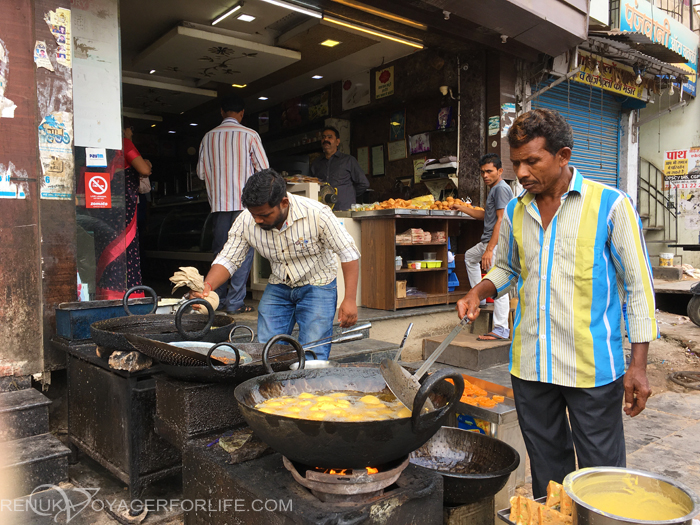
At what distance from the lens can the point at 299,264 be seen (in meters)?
3.92

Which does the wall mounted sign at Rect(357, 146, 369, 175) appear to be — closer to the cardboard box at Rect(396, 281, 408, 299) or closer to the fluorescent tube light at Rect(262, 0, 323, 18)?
the cardboard box at Rect(396, 281, 408, 299)

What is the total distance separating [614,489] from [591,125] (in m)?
10.7

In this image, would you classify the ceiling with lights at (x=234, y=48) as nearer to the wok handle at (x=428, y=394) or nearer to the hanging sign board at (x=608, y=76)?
the hanging sign board at (x=608, y=76)

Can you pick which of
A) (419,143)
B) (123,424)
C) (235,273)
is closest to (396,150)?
(419,143)

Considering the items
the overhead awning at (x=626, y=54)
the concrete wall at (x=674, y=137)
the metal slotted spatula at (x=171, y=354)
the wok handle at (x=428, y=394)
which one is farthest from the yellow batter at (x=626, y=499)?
the concrete wall at (x=674, y=137)

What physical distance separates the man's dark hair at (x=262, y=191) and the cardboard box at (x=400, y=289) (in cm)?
395

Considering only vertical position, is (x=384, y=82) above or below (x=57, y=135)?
above

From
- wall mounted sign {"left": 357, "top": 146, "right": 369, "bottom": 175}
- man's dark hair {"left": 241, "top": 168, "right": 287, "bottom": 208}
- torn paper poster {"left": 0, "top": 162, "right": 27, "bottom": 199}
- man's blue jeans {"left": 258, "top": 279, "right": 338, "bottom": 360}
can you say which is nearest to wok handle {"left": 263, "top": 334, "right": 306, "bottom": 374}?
man's dark hair {"left": 241, "top": 168, "right": 287, "bottom": 208}

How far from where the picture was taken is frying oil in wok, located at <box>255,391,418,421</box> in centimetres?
191

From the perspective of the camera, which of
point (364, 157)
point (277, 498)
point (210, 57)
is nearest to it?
point (277, 498)

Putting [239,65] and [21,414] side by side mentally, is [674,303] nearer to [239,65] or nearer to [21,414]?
[239,65]

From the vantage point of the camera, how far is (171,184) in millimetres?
13891

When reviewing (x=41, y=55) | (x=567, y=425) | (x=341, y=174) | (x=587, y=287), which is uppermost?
(x=41, y=55)

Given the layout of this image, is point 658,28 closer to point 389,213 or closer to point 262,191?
point 389,213
